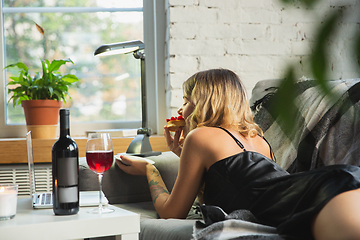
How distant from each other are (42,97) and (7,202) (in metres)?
1.49

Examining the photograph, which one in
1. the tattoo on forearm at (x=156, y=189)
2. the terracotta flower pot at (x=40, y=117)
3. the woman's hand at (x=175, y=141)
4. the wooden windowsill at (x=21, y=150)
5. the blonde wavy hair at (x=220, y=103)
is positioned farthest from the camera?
the terracotta flower pot at (x=40, y=117)

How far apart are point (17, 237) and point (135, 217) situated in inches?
10.2

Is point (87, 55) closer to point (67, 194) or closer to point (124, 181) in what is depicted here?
point (124, 181)

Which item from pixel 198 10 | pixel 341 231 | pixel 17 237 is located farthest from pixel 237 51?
pixel 17 237

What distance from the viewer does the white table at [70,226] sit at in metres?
0.77

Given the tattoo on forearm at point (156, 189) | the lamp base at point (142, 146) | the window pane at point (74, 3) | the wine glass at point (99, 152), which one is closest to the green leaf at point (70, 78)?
the window pane at point (74, 3)

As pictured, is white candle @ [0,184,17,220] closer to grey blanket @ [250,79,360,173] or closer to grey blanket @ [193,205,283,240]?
grey blanket @ [193,205,283,240]

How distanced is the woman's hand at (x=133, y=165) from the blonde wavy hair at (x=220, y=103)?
0.32m

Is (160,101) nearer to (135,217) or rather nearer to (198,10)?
(198,10)

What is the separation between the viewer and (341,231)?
2.70 ft

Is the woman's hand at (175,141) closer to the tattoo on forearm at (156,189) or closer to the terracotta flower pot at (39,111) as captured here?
the tattoo on forearm at (156,189)

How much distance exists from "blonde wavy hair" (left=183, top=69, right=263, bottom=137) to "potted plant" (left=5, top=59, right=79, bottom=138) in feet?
3.70

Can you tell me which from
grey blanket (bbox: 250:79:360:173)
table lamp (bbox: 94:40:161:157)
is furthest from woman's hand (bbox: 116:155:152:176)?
grey blanket (bbox: 250:79:360:173)

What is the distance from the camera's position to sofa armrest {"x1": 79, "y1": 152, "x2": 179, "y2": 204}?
1602 mm
